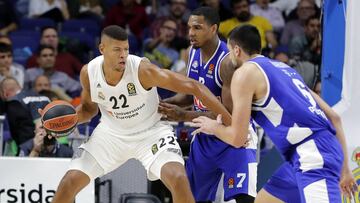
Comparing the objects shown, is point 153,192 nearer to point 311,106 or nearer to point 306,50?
point 311,106

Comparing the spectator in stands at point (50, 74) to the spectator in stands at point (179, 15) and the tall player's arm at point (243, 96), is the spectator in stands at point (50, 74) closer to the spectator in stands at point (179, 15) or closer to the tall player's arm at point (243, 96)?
the spectator in stands at point (179, 15)

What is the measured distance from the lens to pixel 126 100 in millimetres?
7152

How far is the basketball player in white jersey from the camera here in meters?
6.99

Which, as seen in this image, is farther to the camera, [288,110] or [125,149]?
[125,149]

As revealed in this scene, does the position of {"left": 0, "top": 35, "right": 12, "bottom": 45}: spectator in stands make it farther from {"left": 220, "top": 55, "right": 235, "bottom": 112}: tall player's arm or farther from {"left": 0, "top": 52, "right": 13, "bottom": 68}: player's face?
{"left": 220, "top": 55, "right": 235, "bottom": 112}: tall player's arm

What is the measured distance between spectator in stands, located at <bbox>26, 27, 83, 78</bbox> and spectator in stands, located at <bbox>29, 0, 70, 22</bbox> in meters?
1.13

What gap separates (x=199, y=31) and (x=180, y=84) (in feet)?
2.82

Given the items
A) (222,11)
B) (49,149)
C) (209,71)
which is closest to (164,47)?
(222,11)

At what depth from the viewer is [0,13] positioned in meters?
13.2

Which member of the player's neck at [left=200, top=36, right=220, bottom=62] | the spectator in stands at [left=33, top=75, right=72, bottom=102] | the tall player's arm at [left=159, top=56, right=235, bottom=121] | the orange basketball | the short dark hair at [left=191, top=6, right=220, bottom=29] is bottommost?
the spectator in stands at [left=33, top=75, right=72, bottom=102]

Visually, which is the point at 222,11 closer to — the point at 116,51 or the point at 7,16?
the point at 7,16

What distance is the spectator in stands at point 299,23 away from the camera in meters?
12.5

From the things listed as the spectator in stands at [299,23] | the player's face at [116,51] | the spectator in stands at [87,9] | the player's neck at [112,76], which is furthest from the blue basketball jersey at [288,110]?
the spectator in stands at [87,9]

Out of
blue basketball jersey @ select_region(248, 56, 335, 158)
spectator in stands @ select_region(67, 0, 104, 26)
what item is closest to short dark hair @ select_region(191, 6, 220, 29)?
blue basketball jersey @ select_region(248, 56, 335, 158)
